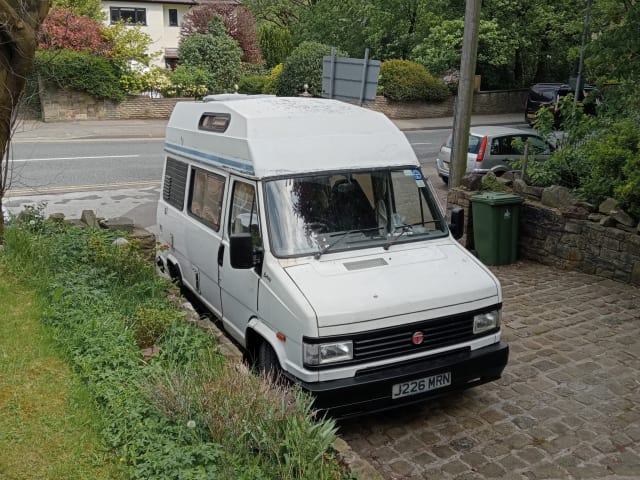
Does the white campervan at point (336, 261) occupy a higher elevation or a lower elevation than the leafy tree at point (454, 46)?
lower

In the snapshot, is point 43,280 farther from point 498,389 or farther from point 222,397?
point 498,389

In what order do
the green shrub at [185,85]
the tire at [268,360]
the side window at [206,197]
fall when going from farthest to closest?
the green shrub at [185,85]
the side window at [206,197]
the tire at [268,360]

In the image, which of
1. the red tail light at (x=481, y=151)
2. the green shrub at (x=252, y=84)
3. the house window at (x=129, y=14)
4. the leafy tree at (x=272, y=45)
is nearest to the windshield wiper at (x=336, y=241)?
the red tail light at (x=481, y=151)

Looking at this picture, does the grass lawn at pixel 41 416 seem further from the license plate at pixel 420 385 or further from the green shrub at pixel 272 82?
the green shrub at pixel 272 82

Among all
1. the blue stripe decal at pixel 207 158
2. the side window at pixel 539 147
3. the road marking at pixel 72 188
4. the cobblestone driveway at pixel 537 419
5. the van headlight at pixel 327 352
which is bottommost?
the road marking at pixel 72 188

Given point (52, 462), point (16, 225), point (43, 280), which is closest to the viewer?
point (52, 462)

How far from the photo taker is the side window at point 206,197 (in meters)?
7.18

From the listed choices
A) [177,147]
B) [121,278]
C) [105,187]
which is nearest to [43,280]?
[121,278]

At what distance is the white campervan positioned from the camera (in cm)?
537

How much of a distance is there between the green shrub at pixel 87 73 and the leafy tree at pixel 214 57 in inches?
220

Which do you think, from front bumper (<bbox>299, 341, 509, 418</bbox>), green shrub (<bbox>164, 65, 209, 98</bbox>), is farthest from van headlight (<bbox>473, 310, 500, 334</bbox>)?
green shrub (<bbox>164, 65, 209, 98</bbox>)

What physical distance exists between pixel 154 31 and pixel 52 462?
50.0 metres

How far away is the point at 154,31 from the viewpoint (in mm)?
50125

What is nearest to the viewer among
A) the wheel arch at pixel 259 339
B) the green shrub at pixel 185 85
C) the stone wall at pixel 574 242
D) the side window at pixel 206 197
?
the wheel arch at pixel 259 339
